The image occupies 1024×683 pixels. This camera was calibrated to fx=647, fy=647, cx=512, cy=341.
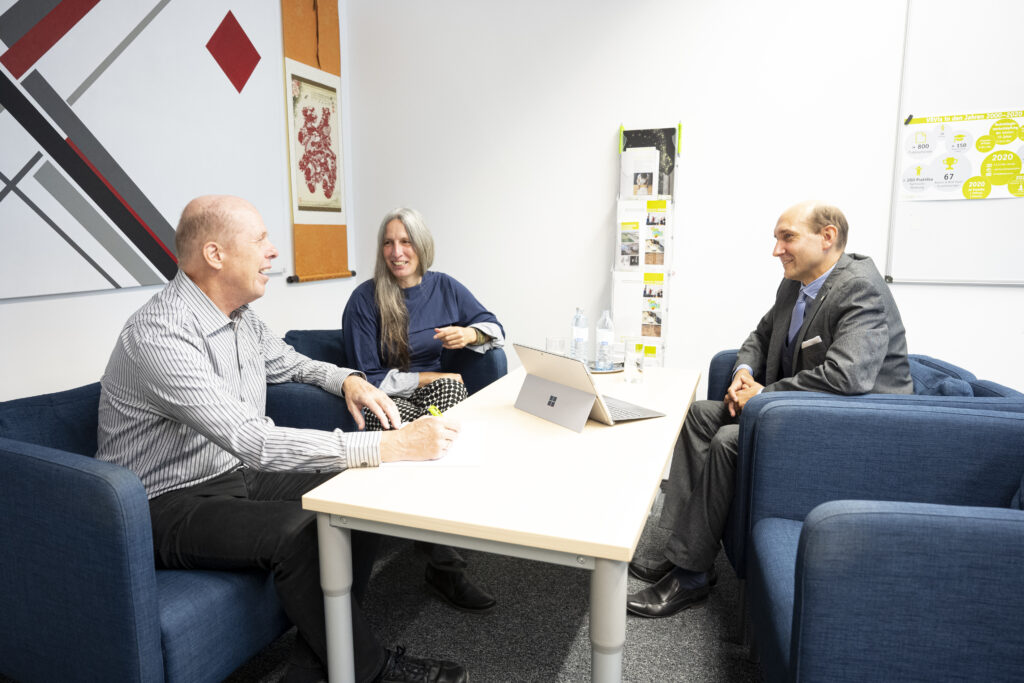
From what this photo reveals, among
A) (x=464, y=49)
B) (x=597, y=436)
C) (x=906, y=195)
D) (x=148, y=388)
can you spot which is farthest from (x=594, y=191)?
(x=148, y=388)

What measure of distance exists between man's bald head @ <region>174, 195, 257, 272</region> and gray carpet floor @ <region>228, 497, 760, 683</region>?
3.94 feet

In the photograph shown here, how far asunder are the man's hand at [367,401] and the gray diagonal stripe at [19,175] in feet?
4.62

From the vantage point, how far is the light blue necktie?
2.52 meters

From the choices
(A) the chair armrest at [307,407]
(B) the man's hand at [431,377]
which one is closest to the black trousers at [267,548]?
(A) the chair armrest at [307,407]

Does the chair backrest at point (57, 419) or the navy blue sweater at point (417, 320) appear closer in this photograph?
the chair backrest at point (57, 419)

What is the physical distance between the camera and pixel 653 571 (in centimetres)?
239

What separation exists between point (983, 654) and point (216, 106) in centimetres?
349

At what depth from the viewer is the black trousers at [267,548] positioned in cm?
151

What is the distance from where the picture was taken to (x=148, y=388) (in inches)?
65.1

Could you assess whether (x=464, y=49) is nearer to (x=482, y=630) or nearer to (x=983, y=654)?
(x=482, y=630)

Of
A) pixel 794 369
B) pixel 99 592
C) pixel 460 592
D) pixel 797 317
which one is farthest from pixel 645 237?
pixel 99 592

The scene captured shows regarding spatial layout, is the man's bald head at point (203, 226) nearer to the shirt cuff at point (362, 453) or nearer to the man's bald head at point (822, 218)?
the shirt cuff at point (362, 453)

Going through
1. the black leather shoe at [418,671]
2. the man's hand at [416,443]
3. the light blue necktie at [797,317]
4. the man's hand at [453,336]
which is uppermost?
the light blue necktie at [797,317]

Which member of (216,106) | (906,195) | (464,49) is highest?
(464,49)
